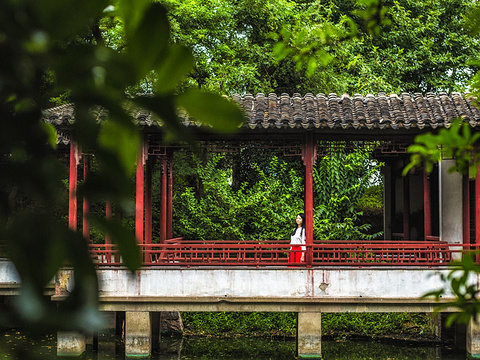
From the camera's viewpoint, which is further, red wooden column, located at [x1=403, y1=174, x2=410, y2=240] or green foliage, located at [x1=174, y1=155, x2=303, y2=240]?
green foliage, located at [x1=174, y1=155, x2=303, y2=240]

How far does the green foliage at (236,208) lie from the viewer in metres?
12.8

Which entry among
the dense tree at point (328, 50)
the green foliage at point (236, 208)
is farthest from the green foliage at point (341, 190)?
the dense tree at point (328, 50)

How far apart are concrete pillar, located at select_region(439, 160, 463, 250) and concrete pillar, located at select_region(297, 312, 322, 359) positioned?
284 centimetres

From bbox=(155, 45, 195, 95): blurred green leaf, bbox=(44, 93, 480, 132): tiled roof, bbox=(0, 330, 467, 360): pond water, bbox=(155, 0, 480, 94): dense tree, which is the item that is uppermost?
bbox=(155, 0, 480, 94): dense tree

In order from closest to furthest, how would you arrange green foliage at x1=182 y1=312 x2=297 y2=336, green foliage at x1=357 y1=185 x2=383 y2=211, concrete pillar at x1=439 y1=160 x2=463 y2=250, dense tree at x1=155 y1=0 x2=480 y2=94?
concrete pillar at x1=439 y1=160 x2=463 y2=250, green foliage at x1=182 y1=312 x2=297 y2=336, dense tree at x1=155 y1=0 x2=480 y2=94, green foliage at x1=357 y1=185 x2=383 y2=211

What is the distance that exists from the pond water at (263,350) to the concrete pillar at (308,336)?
623 millimetres

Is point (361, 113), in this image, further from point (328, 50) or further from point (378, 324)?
point (378, 324)

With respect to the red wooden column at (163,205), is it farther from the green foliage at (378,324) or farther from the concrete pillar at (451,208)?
the concrete pillar at (451,208)

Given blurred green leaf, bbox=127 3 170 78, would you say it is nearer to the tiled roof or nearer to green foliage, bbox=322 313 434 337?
the tiled roof

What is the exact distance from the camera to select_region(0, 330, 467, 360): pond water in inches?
377

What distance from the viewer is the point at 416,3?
16125 mm

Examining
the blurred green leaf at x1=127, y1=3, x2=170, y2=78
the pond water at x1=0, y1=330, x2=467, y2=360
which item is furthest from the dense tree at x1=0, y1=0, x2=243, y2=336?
the pond water at x1=0, y1=330, x2=467, y2=360

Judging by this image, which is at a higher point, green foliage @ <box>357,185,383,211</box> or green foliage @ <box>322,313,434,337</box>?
green foliage @ <box>357,185,383,211</box>

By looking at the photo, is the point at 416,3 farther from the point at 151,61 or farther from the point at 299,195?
the point at 151,61
